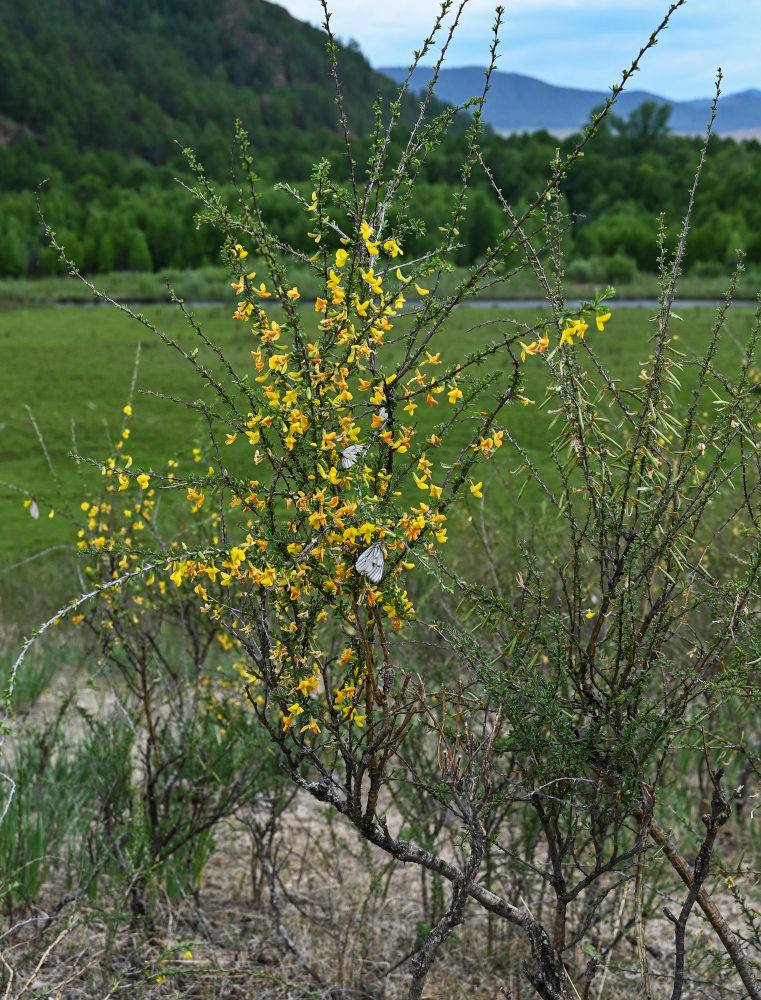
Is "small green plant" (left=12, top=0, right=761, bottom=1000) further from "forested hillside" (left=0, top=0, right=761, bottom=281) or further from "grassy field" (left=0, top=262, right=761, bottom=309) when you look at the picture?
"grassy field" (left=0, top=262, right=761, bottom=309)

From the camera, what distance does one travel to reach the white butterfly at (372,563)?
1.68 m

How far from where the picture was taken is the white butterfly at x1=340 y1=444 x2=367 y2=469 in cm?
177

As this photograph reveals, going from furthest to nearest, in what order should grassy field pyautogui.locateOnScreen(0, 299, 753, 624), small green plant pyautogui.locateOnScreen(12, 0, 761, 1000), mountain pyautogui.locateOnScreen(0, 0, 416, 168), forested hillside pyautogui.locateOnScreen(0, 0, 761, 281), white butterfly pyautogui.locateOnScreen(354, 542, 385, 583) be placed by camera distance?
mountain pyautogui.locateOnScreen(0, 0, 416, 168)
forested hillside pyautogui.locateOnScreen(0, 0, 761, 281)
grassy field pyautogui.locateOnScreen(0, 299, 753, 624)
small green plant pyautogui.locateOnScreen(12, 0, 761, 1000)
white butterfly pyautogui.locateOnScreen(354, 542, 385, 583)

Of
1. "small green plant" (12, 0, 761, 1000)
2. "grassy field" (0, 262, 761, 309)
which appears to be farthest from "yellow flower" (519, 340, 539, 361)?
"grassy field" (0, 262, 761, 309)

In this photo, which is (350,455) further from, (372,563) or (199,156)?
(199,156)

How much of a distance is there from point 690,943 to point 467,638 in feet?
6.10

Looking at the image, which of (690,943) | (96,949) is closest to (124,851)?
(96,949)

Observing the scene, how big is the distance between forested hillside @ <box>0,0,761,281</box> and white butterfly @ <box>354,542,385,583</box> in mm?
677

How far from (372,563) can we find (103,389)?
1426 cm

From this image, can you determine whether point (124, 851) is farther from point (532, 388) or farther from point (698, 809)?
point (532, 388)

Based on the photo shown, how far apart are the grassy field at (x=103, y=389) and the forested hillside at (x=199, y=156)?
2.33 meters

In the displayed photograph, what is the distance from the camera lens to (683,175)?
36.2 meters

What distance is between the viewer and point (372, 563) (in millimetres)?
1692

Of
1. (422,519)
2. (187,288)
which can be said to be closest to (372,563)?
(422,519)
